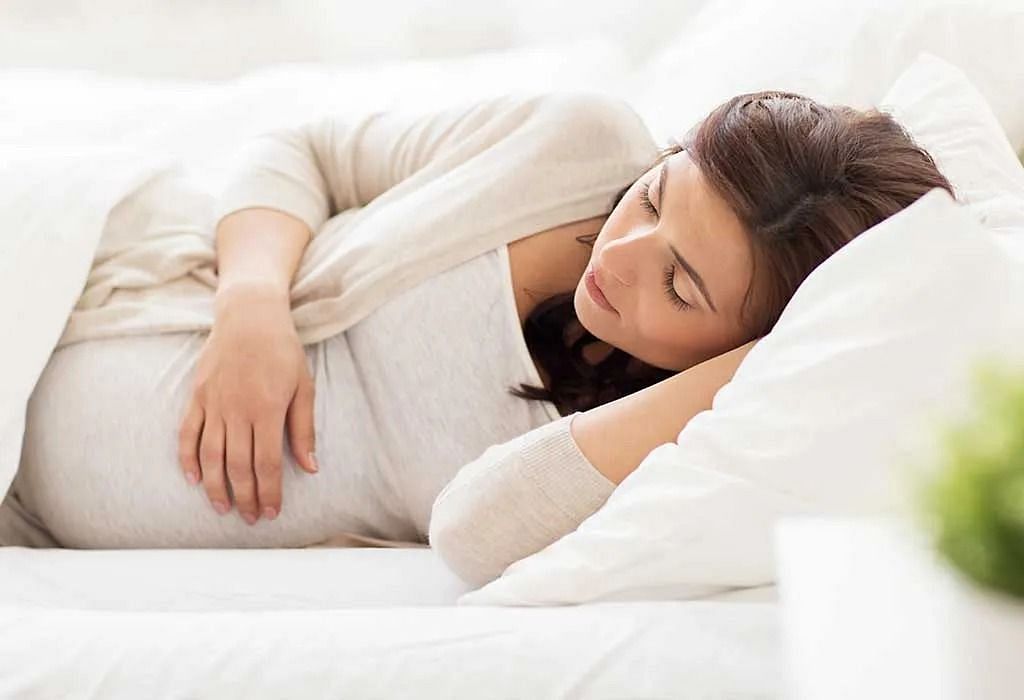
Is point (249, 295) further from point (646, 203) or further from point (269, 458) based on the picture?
point (646, 203)

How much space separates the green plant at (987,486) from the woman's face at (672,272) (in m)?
0.58

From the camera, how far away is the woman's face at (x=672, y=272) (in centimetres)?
92

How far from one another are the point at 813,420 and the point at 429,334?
19.2 inches

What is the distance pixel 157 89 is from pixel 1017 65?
1.12 meters

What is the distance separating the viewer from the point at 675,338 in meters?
0.96

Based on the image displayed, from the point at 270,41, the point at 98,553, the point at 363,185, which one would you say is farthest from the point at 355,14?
the point at 98,553

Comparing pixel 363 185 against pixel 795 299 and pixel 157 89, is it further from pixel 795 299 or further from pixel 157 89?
pixel 795 299

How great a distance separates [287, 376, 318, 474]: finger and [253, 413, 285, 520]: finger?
0.05 feet

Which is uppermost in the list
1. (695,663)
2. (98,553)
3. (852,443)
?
(852,443)

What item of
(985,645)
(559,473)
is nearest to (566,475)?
(559,473)

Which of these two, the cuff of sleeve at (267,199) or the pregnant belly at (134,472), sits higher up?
the cuff of sleeve at (267,199)

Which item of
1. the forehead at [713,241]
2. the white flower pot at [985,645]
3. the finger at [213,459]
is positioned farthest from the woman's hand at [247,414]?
the white flower pot at [985,645]

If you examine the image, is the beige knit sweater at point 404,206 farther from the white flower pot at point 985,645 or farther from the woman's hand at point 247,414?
the white flower pot at point 985,645

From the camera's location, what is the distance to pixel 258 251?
1.17 m
